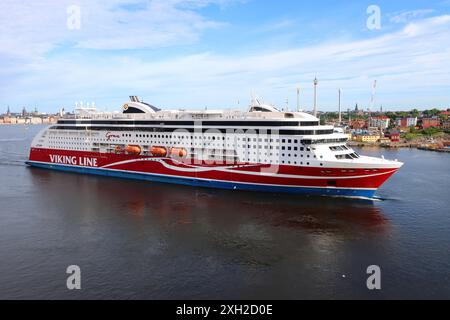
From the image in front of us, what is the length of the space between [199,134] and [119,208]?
11124 mm

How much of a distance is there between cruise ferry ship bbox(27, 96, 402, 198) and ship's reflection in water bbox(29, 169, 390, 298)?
1656 millimetres

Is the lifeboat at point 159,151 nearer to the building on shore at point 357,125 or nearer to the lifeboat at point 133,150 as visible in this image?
the lifeboat at point 133,150

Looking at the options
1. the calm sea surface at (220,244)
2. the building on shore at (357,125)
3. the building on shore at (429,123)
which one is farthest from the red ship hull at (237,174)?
the building on shore at (429,123)

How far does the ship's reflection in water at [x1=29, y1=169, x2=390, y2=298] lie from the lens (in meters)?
16.5

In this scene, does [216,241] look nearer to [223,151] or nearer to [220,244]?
[220,244]

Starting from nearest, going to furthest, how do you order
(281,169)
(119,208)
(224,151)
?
(119,208)
(281,169)
(224,151)

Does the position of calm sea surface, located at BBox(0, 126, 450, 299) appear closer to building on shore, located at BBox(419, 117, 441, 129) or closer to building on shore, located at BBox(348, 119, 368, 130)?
building on shore, located at BBox(348, 119, 368, 130)

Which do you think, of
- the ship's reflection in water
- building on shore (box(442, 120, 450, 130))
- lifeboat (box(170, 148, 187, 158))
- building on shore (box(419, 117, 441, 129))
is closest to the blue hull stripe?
the ship's reflection in water

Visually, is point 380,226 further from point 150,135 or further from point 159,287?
point 150,135

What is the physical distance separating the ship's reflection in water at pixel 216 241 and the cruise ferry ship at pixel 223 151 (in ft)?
5.43

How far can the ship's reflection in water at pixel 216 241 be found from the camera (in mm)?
16531

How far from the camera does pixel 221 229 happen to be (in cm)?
2352

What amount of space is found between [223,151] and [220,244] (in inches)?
550
